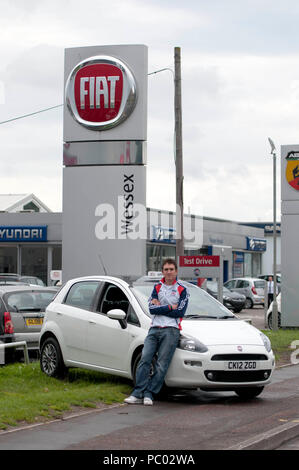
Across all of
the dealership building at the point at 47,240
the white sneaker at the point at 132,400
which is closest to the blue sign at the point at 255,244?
the dealership building at the point at 47,240

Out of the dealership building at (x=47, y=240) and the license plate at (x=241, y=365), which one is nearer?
the license plate at (x=241, y=365)

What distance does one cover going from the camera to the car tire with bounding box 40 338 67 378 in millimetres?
13805

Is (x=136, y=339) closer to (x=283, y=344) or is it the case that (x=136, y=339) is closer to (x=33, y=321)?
(x=33, y=321)

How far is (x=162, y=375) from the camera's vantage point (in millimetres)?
11719

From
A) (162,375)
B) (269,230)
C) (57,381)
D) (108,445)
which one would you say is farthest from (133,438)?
(269,230)

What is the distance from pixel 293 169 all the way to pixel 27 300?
40.9 ft

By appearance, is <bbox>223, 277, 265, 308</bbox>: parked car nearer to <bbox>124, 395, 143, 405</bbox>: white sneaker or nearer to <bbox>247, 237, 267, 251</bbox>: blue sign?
<bbox>247, 237, 267, 251</bbox>: blue sign

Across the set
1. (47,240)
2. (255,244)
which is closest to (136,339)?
(47,240)

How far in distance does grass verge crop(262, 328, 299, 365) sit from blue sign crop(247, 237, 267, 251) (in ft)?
139

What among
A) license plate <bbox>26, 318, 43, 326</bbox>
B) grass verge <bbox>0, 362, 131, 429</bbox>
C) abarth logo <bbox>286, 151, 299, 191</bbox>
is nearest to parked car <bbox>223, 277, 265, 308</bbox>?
abarth logo <bbox>286, 151, 299, 191</bbox>

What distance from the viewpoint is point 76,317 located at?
13.5 meters

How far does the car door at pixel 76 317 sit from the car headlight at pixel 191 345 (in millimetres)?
1870

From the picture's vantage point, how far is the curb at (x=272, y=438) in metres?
8.73

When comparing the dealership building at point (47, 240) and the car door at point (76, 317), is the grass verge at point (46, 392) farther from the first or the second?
the dealership building at point (47, 240)
